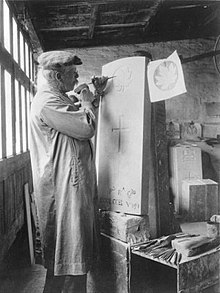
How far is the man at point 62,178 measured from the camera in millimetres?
2014

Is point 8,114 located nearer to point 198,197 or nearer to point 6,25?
point 6,25

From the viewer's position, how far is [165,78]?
217cm

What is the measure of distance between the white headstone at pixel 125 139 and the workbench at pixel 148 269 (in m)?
0.27

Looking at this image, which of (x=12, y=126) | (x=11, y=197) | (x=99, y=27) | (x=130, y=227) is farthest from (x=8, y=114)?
(x=99, y=27)

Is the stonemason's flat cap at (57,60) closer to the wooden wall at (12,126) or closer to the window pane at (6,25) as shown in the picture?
the wooden wall at (12,126)

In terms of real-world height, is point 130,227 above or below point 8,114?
below

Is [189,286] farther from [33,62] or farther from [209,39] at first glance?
[209,39]

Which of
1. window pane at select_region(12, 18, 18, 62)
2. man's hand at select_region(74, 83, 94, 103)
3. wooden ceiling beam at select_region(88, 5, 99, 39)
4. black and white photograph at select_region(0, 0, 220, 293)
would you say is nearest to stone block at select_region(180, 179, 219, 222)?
A: black and white photograph at select_region(0, 0, 220, 293)

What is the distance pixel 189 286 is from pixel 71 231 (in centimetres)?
74

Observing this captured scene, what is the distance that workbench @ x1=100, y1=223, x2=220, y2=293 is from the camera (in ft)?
6.39

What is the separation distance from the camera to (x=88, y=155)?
7.01 feet

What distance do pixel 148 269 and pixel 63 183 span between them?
91cm

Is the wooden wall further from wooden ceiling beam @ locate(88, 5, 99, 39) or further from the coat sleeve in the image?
the coat sleeve

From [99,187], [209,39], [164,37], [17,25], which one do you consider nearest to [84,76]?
[164,37]
